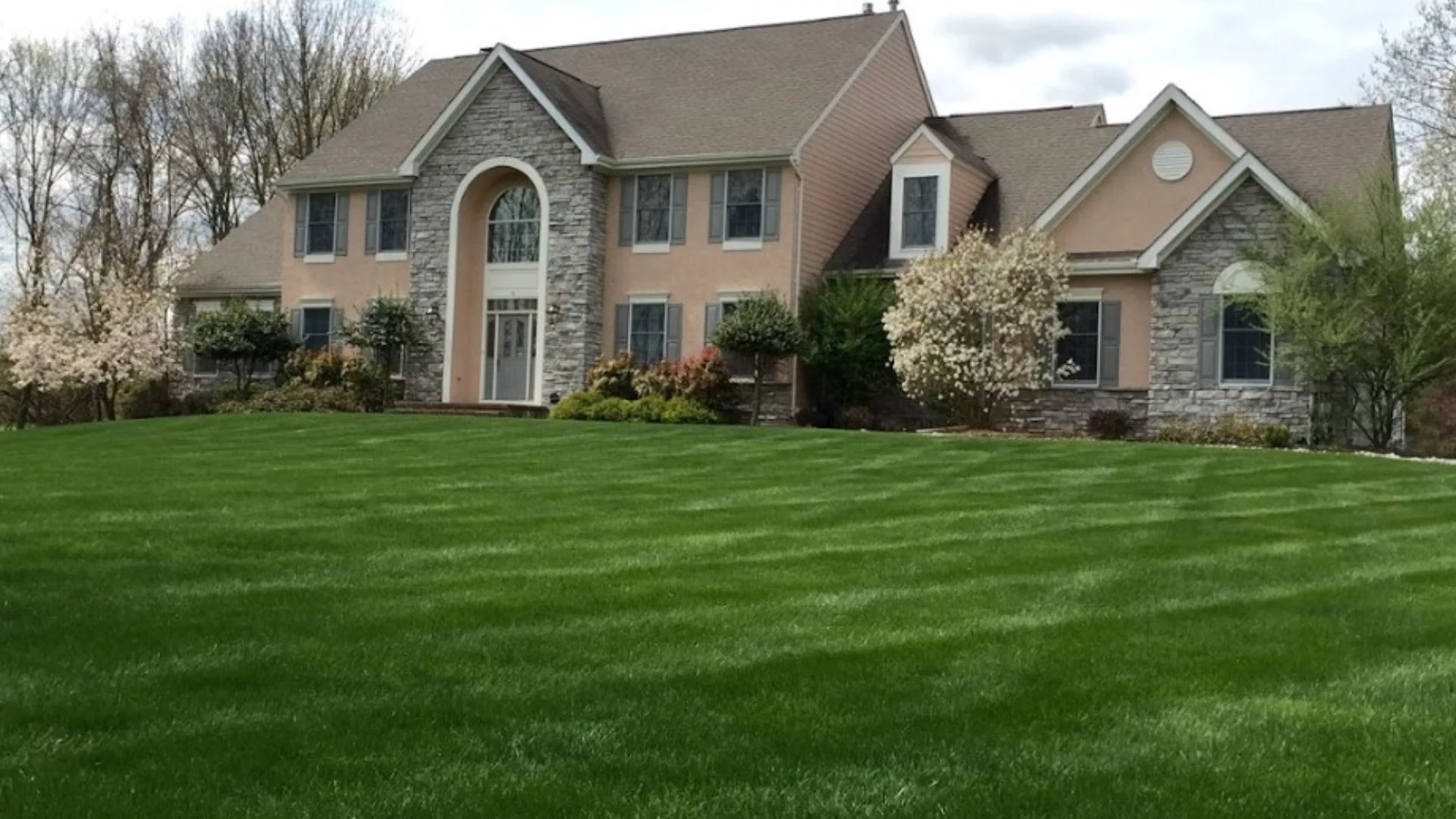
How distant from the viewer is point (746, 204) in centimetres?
2497

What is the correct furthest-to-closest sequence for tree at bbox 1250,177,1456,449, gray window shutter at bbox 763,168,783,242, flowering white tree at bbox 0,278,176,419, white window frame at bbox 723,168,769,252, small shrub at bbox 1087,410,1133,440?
flowering white tree at bbox 0,278,176,419 < white window frame at bbox 723,168,769,252 < gray window shutter at bbox 763,168,783,242 < small shrub at bbox 1087,410,1133,440 < tree at bbox 1250,177,1456,449

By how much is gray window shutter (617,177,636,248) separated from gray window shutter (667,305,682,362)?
1.61 metres

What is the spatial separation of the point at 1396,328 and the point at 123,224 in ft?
107

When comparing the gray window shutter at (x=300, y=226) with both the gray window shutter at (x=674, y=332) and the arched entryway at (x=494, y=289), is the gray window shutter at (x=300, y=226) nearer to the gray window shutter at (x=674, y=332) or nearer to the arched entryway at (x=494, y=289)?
the arched entryway at (x=494, y=289)

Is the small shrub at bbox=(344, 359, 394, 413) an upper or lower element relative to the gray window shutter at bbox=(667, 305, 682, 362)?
lower

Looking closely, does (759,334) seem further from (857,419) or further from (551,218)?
(551,218)

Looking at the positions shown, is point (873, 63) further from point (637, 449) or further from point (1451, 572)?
point (1451, 572)

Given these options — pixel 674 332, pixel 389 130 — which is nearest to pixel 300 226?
pixel 389 130

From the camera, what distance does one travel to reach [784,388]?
2422 centimetres

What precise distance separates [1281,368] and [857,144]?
31.4 feet

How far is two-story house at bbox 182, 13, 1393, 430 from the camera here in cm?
2227

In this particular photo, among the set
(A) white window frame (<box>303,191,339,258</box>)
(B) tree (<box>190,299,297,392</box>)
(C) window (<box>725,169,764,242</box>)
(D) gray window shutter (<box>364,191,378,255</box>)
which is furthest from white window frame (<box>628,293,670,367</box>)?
(B) tree (<box>190,299,297,392</box>)

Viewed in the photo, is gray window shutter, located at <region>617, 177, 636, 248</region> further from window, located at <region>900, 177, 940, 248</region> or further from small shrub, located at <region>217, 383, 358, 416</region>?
small shrub, located at <region>217, 383, 358, 416</region>

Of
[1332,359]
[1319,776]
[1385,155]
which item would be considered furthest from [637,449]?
[1385,155]
